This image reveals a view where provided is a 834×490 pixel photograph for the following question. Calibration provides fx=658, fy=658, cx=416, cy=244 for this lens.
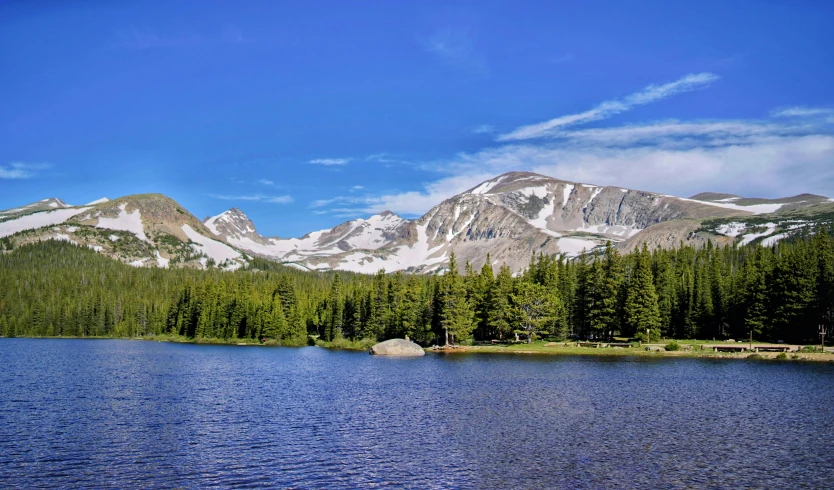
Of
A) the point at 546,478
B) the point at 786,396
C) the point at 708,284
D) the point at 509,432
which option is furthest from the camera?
the point at 708,284

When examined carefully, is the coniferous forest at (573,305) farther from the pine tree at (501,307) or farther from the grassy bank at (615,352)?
the grassy bank at (615,352)

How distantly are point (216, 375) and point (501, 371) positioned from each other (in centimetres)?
3320

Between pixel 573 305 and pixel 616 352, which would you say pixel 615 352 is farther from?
pixel 573 305

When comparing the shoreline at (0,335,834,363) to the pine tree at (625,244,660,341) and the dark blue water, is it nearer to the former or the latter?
the pine tree at (625,244,660,341)

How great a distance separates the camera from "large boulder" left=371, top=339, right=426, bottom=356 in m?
109

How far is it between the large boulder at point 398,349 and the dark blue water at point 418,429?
31756 mm

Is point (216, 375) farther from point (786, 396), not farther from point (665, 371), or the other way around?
point (786, 396)

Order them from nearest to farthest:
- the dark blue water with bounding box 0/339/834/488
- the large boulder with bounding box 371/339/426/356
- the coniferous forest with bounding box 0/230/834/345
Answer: the dark blue water with bounding box 0/339/834/488 → the large boulder with bounding box 371/339/426/356 → the coniferous forest with bounding box 0/230/834/345

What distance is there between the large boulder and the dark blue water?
3176cm

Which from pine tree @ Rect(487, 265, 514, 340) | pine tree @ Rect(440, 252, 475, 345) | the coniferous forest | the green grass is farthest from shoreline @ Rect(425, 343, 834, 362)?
the green grass

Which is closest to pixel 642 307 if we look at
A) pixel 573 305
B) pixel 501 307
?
pixel 573 305

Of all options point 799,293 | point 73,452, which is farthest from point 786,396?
point 799,293

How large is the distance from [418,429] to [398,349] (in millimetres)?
65998

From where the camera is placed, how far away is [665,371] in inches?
3073
